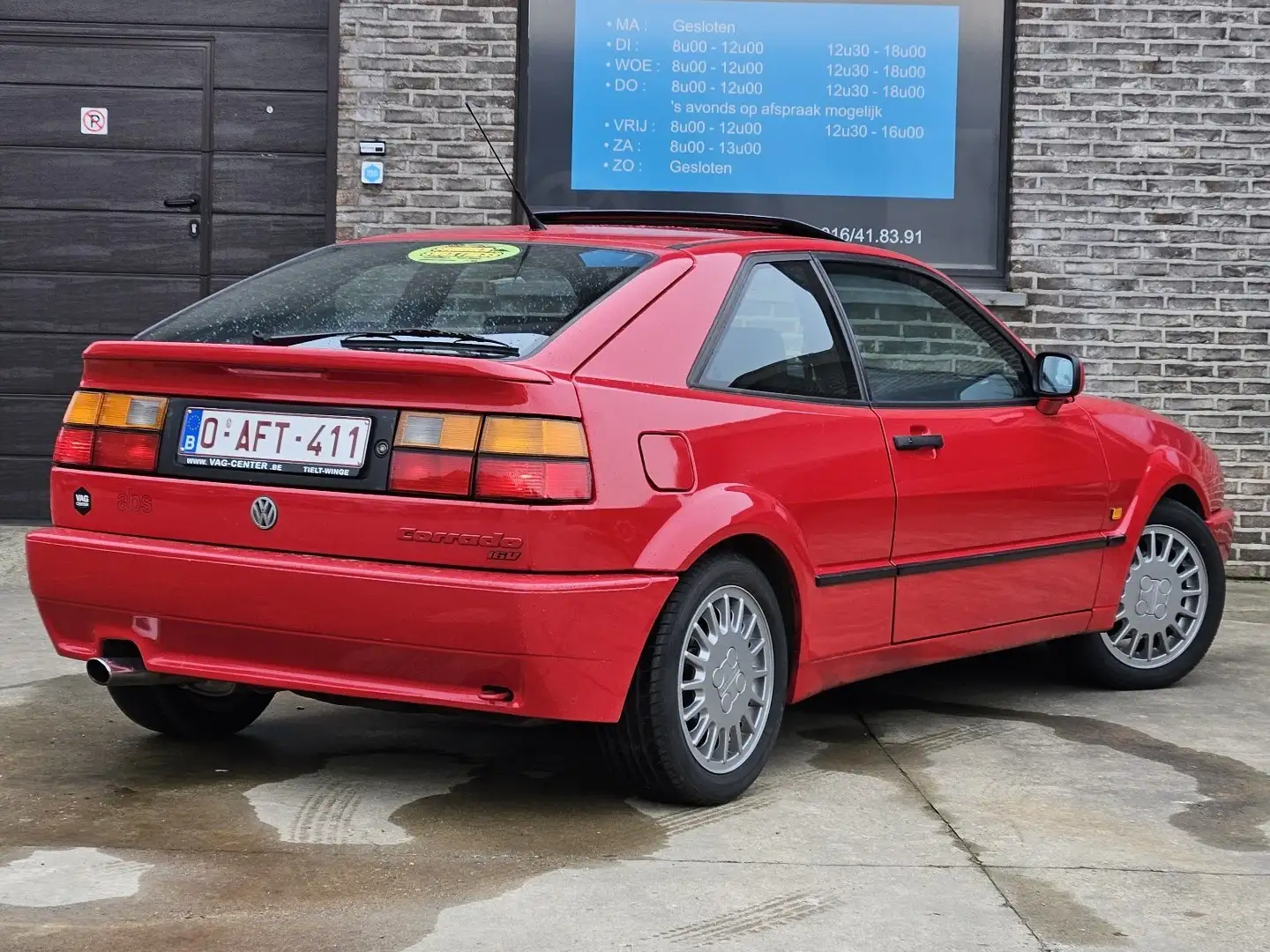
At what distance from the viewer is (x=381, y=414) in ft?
13.3

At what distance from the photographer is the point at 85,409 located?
444cm

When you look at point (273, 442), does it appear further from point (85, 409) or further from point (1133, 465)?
point (1133, 465)

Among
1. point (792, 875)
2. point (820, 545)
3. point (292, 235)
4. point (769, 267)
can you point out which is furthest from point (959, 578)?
point (292, 235)

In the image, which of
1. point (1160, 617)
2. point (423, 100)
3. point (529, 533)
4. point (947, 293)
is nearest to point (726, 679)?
point (529, 533)

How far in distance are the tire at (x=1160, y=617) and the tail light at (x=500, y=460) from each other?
2.78 m

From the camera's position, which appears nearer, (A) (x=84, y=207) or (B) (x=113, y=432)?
(B) (x=113, y=432)

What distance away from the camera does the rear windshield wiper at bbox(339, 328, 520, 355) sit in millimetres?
4094

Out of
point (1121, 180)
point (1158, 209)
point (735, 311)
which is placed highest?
point (1121, 180)

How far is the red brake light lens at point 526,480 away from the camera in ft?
12.9

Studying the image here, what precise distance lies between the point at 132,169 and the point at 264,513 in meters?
5.66

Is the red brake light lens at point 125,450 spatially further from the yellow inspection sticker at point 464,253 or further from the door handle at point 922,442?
the door handle at point 922,442

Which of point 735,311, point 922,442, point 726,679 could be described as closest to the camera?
point 726,679

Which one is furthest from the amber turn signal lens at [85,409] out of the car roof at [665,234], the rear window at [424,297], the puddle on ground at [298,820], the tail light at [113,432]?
the car roof at [665,234]

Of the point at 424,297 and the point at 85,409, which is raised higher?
the point at 424,297
